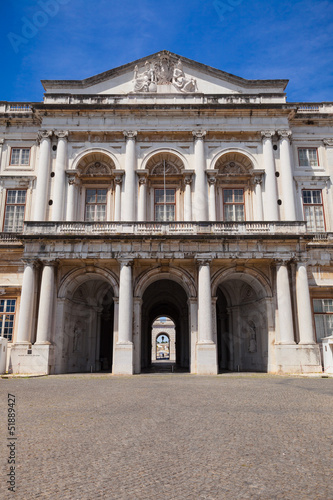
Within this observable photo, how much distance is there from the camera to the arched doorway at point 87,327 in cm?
2632

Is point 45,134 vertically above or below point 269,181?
above

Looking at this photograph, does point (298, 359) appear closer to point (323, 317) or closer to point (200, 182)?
point (323, 317)

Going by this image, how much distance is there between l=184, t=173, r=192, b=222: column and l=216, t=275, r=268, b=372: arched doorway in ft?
16.9

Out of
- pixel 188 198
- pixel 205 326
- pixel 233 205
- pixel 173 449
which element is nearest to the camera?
pixel 173 449

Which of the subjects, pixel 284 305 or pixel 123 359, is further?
pixel 284 305

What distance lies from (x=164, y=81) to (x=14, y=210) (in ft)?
47.8

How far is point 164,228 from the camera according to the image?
24984mm

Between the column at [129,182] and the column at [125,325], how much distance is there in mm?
4539

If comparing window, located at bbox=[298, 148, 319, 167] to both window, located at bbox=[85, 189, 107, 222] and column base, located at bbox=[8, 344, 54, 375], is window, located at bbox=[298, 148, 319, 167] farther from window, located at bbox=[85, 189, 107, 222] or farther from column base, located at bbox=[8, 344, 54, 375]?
column base, located at bbox=[8, 344, 54, 375]

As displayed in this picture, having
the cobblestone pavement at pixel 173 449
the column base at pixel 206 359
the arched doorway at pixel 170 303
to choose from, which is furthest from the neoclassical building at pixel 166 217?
the cobblestone pavement at pixel 173 449

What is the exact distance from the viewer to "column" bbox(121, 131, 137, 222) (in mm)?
27594

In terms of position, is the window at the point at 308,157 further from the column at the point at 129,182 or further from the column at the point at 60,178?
the column at the point at 60,178

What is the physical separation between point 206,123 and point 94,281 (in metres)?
13.8

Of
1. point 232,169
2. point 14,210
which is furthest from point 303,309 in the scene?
point 14,210
